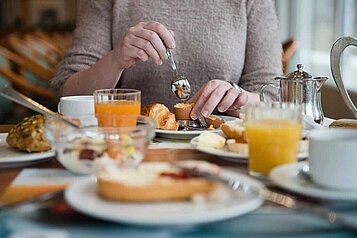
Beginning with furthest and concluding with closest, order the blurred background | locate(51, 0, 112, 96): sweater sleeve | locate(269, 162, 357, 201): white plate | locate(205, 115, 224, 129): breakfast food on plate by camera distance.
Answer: the blurred background → locate(51, 0, 112, 96): sweater sleeve → locate(205, 115, 224, 129): breakfast food on plate → locate(269, 162, 357, 201): white plate

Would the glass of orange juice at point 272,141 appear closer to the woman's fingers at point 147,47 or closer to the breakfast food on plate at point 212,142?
the breakfast food on plate at point 212,142

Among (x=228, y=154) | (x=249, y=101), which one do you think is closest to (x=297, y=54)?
(x=249, y=101)

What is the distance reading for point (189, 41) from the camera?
201cm

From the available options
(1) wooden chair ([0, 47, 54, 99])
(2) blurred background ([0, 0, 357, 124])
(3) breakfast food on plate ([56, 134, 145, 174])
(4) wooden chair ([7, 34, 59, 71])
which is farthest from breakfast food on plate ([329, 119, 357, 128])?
(4) wooden chair ([7, 34, 59, 71])

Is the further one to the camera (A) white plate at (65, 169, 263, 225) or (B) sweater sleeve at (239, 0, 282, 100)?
(B) sweater sleeve at (239, 0, 282, 100)

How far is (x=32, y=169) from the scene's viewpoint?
1.07 m

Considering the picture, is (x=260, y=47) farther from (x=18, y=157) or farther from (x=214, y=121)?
(x=18, y=157)

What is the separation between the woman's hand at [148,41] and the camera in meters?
1.51

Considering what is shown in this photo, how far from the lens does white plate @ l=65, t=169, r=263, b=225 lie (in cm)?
72

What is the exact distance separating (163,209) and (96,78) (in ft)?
3.53

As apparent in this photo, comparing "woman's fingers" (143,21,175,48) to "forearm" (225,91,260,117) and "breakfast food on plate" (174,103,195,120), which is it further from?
"forearm" (225,91,260,117)

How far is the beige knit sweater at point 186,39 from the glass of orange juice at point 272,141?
3.19 ft

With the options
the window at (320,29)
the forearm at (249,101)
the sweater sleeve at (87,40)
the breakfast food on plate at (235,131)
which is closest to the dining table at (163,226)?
the breakfast food on plate at (235,131)

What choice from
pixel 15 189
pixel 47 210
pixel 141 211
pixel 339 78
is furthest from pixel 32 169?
pixel 339 78
